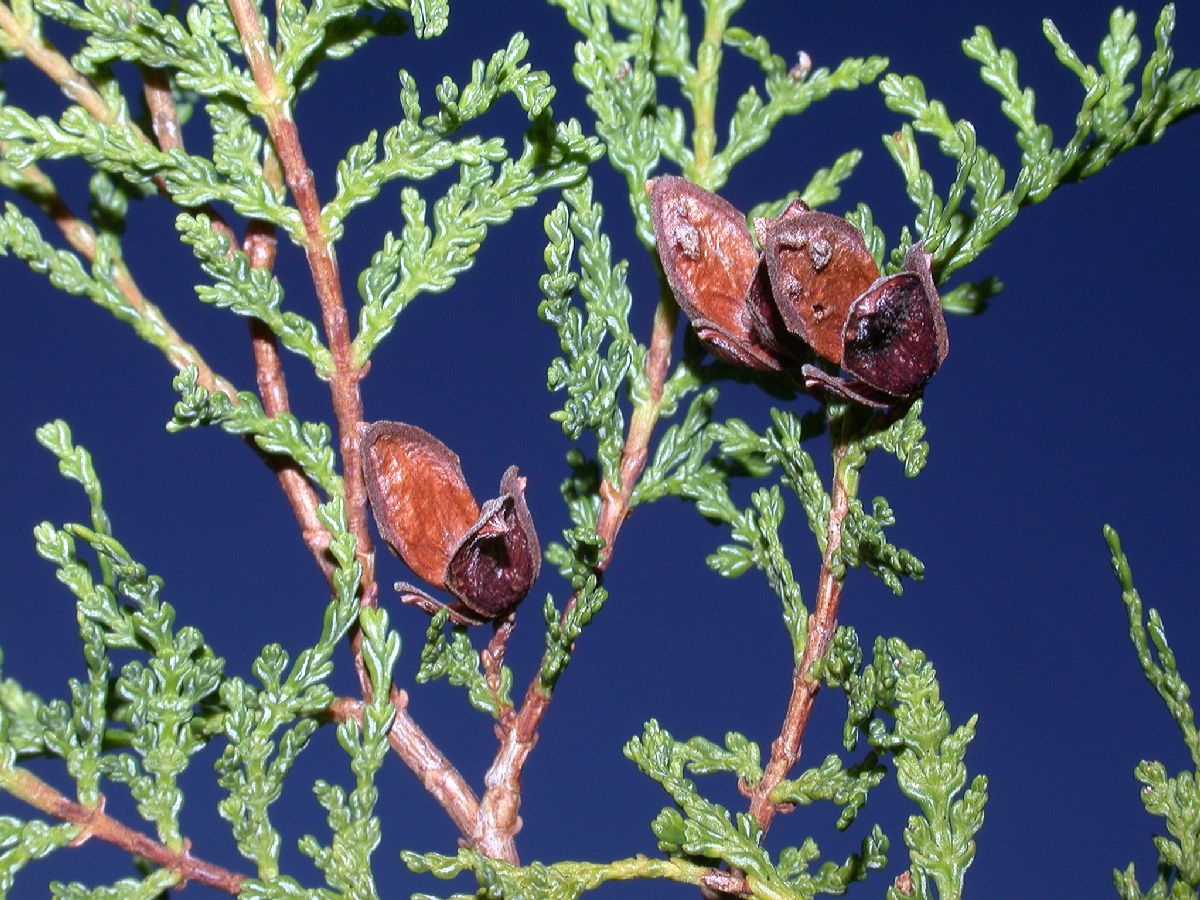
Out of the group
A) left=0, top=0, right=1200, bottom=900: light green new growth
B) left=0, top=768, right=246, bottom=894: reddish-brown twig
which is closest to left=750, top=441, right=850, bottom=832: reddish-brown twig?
left=0, top=0, right=1200, bottom=900: light green new growth

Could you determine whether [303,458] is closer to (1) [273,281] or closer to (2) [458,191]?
(1) [273,281]

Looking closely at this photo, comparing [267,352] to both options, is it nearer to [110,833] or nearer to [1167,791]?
[110,833]

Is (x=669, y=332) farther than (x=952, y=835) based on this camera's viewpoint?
Yes

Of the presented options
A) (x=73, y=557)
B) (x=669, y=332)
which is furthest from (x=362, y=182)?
(x=73, y=557)

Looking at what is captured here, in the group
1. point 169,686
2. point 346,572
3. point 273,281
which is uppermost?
point 273,281

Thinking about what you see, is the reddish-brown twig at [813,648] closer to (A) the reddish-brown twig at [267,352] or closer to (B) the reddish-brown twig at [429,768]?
(B) the reddish-brown twig at [429,768]

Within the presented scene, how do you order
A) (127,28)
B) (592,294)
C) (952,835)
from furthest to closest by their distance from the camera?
1. (592,294)
2. (127,28)
3. (952,835)

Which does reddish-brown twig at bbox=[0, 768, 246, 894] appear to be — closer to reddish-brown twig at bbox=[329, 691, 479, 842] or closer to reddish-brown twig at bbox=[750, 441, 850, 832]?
reddish-brown twig at bbox=[329, 691, 479, 842]

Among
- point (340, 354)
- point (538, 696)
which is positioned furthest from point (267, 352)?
point (538, 696)

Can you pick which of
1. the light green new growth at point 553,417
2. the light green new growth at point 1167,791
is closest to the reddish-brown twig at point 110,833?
the light green new growth at point 553,417
